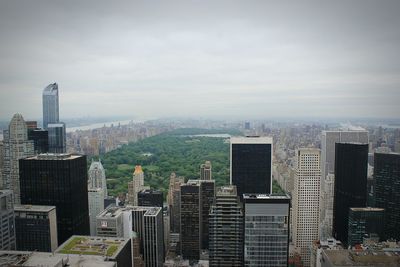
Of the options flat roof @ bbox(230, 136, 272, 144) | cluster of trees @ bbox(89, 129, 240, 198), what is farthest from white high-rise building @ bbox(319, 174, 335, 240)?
cluster of trees @ bbox(89, 129, 240, 198)

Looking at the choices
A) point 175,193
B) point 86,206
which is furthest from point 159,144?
point 86,206

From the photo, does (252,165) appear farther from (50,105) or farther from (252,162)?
(50,105)

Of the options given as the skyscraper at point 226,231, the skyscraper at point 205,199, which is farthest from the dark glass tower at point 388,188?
the skyscraper at point 205,199

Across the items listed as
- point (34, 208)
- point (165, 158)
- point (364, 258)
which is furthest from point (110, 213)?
point (364, 258)

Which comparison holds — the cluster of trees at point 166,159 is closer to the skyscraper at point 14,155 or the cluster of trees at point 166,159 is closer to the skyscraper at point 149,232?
the skyscraper at point 149,232

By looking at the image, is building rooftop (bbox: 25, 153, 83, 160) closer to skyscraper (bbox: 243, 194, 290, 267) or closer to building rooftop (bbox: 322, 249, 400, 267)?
skyscraper (bbox: 243, 194, 290, 267)

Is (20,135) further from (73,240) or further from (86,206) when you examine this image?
(73,240)
